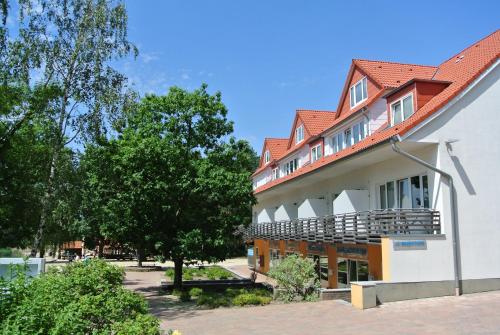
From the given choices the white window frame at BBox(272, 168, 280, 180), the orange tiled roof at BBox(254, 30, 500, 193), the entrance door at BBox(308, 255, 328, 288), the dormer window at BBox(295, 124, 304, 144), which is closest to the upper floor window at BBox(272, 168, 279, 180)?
the white window frame at BBox(272, 168, 280, 180)

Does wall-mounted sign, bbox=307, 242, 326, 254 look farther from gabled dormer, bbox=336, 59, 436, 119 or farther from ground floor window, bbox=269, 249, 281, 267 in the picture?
ground floor window, bbox=269, 249, 281, 267

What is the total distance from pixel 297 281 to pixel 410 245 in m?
4.58

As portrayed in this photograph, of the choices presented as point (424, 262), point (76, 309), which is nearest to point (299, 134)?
point (424, 262)

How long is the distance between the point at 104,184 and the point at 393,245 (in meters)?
14.5

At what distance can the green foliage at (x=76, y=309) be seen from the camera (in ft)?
19.3

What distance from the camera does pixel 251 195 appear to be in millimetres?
22859

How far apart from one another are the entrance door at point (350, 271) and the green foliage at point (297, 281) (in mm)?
2422

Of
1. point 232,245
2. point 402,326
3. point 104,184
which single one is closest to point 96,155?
point 104,184

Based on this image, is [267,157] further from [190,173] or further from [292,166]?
[190,173]

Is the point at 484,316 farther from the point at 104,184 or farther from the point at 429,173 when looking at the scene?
the point at 104,184

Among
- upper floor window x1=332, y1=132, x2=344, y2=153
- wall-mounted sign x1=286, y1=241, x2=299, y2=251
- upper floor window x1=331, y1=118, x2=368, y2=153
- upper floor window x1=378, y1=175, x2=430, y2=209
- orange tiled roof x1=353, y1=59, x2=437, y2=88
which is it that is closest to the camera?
upper floor window x1=378, y1=175, x2=430, y2=209

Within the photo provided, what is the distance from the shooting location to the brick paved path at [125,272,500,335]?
1066 centimetres

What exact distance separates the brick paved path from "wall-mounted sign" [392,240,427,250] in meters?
1.60

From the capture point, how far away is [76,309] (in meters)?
7.05
